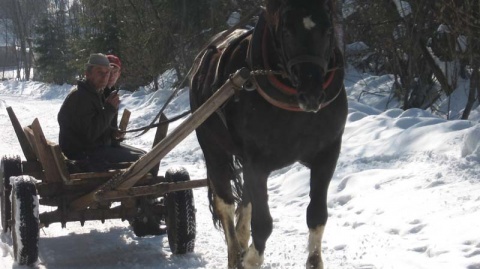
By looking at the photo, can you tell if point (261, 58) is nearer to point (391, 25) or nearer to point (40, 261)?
point (40, 261)

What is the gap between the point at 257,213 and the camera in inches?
163

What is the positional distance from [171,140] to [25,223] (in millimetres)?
1315

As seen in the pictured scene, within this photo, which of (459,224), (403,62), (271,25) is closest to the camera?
(271,25)

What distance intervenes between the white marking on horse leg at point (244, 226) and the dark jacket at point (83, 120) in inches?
58.6

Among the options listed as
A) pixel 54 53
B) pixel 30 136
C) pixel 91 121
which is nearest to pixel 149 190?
pixel 91 121

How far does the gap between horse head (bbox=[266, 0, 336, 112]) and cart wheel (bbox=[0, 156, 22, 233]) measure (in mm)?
3163

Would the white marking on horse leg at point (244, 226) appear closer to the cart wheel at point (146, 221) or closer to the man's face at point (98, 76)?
the cart wheel at point (146, 221)

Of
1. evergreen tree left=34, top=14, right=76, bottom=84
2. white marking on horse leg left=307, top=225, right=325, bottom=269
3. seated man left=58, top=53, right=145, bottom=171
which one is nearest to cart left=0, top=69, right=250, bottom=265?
seated man left=58, top=53, right=145, bottom=171

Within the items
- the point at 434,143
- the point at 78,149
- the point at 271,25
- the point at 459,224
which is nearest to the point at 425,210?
the point at 459,224

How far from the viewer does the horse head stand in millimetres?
3441

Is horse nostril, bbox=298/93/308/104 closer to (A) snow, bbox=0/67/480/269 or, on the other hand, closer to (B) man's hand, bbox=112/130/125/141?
(A) snow, bbox=0/67/480/269

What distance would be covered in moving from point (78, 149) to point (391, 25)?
7.65 m

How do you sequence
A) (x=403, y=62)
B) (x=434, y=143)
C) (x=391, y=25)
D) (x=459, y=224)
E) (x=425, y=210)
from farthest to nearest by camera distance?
(x=403, y=62), (x=391, y=25), (x=434, y=143), (x=425, y=210), (x=459, y=224)

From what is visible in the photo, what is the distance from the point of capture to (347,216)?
6082 millimetres
